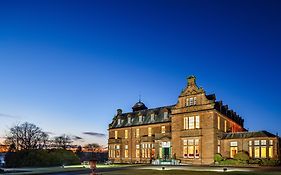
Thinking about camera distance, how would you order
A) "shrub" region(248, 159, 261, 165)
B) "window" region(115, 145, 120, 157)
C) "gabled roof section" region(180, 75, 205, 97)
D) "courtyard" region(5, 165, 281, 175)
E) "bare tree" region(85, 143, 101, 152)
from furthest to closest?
"bare tree" region(85, 143, 101, 152) → "window" region(115, 145, 120, 157) → "gabled roof section" region(180, 75, 205, 97) → "shrub" region(248, 159, 261, 165) → "courtyard" region(5, 165, 281, 175)

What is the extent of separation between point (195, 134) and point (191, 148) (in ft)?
8.05

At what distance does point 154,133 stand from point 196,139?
13.1 meters

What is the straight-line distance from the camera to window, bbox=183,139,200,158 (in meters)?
50.6

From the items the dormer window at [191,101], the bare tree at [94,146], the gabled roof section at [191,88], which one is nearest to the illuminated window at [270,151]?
the dormer window at [191,101]

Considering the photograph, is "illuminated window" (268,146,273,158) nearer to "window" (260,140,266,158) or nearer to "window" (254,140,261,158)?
"window" (260,140,266,158)

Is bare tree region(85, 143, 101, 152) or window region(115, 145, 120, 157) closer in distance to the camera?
window region(115, 145, 120, 157)

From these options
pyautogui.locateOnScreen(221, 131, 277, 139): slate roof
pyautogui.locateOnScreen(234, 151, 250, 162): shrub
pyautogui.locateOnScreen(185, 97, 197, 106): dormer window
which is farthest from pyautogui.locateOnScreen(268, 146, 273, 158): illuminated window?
pyautogui.locateOnScreen(185, 97, 197, 106): dormer window

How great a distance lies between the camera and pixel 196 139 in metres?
50.8

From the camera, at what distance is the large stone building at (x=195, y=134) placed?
152 feet

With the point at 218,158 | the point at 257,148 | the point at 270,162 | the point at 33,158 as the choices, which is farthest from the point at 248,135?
the point at 33,158

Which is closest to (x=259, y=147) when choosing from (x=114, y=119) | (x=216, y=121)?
(x=216, y=121)

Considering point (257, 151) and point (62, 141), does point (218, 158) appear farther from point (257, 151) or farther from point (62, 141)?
point (62, 141)

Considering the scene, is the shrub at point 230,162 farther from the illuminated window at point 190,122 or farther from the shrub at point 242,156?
the illuminated window at point 190,122

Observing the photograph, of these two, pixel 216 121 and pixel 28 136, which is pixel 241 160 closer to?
pixel 216 121
